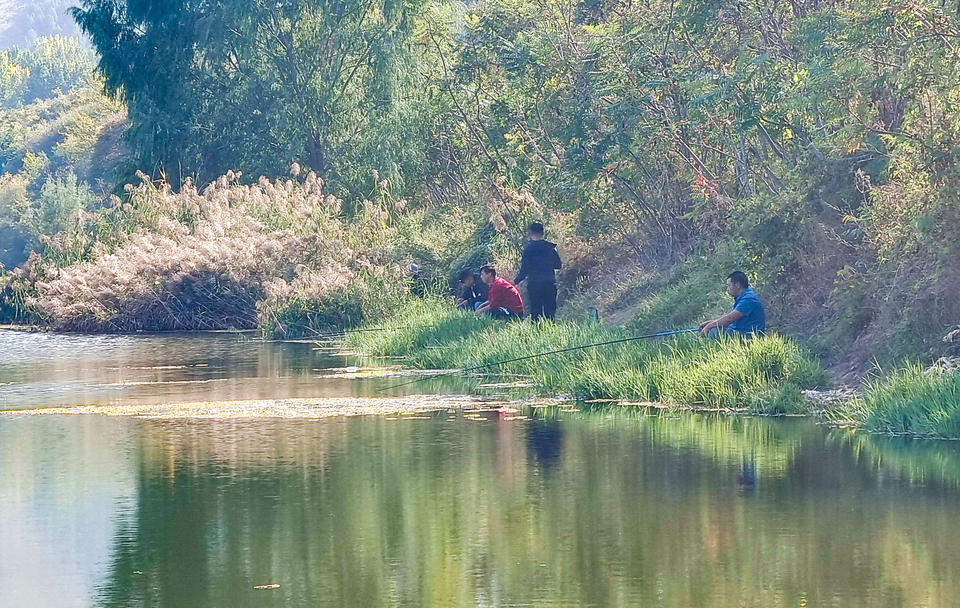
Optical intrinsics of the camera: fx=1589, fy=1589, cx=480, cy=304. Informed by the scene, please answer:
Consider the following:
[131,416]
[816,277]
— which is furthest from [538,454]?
[816,277]

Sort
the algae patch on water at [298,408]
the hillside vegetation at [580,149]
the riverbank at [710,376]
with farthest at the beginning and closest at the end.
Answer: the hillside vegetation at [580,149]
the algae patch on water at [298,408]
the riverbank at [710,376]

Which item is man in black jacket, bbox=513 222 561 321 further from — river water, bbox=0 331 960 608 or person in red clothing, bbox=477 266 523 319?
river water, bbox=0 331 960 608

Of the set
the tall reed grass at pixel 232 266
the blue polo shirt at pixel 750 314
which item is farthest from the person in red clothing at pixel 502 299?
the tall reed grass at pixel 232 266

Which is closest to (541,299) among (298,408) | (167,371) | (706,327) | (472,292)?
(472,292)

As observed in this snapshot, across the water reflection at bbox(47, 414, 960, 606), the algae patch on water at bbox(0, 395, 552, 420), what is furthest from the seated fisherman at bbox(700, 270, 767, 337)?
the water reflection at bbox(47, 414, 960, 606)

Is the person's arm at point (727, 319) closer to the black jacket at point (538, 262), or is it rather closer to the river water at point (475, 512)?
the river water at point (475, 512)

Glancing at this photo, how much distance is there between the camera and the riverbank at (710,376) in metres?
14.8

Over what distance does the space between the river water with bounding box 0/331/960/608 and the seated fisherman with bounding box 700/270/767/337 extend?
192cm

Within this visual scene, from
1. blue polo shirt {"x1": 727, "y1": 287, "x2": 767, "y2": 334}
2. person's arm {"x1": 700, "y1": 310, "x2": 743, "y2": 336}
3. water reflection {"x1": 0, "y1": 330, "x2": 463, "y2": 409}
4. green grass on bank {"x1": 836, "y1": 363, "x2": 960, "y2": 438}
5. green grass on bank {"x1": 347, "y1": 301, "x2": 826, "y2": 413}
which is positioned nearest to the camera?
green grass on bank {"x1": 836, "y1": 363, "x2": 960, "y2": 438}

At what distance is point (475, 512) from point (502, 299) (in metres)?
13.3

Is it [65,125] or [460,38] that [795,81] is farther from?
[65,125]

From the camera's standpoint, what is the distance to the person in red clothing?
24.3 m

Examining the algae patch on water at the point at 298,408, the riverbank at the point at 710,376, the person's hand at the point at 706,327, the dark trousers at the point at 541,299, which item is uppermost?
the dark trousers at the point at 541,299

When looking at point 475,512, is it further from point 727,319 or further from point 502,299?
point 502,299
